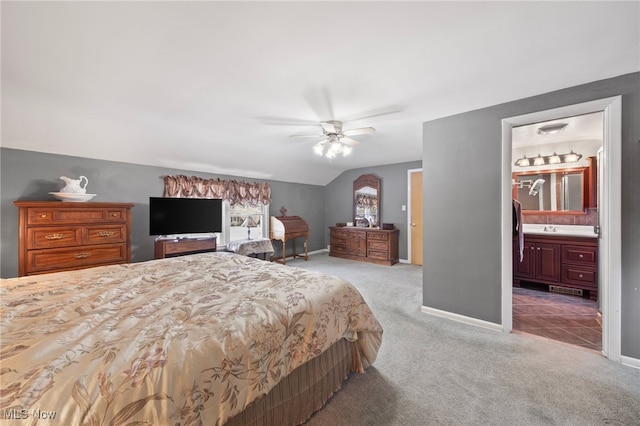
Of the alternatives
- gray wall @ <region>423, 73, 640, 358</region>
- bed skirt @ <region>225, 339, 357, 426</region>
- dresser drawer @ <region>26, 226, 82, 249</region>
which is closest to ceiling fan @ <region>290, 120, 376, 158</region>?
gray wall @ <region>423, 73, 640, 358</region>

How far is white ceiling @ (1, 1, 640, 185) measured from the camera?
137 centimetres

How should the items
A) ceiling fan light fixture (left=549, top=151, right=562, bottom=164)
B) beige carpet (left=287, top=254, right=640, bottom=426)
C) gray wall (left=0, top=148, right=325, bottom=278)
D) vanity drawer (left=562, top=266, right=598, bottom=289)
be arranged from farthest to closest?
ceiling fan light fixture (left=549, top=151, right=562, bottom=164) < vanity drawer (left=562, top=266, right=598, bottom=289) < gray wall (left=0, top=148, right=325, bottom=278) < beige carpet (left=287, top=254, right=640, bottom=426)

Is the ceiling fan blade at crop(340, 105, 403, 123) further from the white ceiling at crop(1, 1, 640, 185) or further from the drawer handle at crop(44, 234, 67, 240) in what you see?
the drawer handle at crop(44, 234, 67, 240)

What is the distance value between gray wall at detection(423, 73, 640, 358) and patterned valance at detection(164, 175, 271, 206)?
11.8ft

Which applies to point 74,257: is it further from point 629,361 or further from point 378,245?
point 629,361

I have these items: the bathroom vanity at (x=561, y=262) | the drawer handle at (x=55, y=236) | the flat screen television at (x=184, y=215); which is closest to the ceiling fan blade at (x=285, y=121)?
the flat screen television at (x=184, y=215)

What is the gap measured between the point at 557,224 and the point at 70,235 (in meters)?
7.10

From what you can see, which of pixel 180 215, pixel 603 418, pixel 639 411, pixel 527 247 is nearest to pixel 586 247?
pixel 527 247

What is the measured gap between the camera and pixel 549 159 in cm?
414

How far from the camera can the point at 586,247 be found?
344cm

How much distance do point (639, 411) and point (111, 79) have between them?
14.8 feet

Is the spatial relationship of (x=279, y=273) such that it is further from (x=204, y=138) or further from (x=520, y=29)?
(x=204, y=138)

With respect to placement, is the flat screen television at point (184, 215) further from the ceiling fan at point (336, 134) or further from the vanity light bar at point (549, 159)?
the vanity light bar at point (549, 159)

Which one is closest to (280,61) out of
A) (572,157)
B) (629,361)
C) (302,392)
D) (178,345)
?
(178,345)
